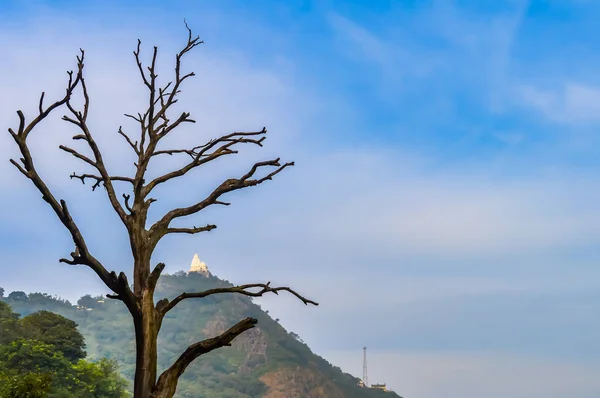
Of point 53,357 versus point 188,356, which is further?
point 53,357

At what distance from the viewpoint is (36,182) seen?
862 centimetres

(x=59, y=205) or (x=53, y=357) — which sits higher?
(x=53, y=357)

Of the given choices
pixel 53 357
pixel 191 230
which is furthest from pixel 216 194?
pixel 53 357

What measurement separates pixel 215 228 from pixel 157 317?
4.64ft

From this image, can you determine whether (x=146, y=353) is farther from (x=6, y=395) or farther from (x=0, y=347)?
(x=0, y=347)

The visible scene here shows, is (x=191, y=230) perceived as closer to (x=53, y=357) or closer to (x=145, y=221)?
(x=145, y=221)

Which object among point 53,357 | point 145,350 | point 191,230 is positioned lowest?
point 145,350

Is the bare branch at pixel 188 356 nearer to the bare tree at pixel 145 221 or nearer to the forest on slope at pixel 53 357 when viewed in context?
the bare tree at pixel 145 221

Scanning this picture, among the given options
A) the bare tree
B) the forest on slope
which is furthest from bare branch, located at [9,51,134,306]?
the forest on slope

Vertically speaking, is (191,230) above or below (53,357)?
below

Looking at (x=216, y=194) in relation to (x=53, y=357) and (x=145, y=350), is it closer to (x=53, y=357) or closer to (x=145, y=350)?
(x=145, y=350)

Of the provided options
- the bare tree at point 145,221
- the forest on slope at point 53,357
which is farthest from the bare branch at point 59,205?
the forest on slope at point 53,357

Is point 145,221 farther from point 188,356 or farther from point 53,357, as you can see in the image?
point 53,357

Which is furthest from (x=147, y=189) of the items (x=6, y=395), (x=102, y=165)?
(x=6, y=395)
